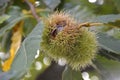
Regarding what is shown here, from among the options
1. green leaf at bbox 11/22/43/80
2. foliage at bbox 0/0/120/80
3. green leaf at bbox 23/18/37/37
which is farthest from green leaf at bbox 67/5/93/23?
green leaf at bbox 11/22/43/80

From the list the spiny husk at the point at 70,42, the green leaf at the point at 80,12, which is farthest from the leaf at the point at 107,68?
the green leaf at the point at 80,12

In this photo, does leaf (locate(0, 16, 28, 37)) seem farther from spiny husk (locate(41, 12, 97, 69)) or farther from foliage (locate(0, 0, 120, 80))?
spiny husk (locate(41, 12, 97, 69))

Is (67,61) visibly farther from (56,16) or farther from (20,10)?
(20,10)

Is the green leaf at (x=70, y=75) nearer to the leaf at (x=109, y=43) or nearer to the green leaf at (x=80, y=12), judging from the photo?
the leaf at (x=109, y=43)

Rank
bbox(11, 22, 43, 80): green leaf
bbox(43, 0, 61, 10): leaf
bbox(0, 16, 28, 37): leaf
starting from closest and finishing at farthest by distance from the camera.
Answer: bbox(11, 22, 43, 80): green leaf → bbox(0, 16, 28, 37): leaf → bbox(43, 0, 61, 10): leaf

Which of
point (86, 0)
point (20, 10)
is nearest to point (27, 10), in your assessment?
point (20, 10)

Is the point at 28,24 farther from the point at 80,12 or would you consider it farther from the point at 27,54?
the point at 27,54
